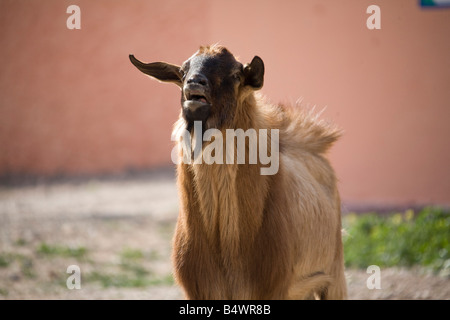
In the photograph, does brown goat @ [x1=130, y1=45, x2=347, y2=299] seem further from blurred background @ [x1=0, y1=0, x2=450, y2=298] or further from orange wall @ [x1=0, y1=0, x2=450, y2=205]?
orange wall @ [x1=0, y1=0, x2=450, y2=205]

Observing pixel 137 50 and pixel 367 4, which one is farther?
pixel 137 50

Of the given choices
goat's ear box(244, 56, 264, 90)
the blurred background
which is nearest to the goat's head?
goat's ear box(244, 56, 264, 90)

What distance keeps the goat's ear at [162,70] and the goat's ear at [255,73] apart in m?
0.53

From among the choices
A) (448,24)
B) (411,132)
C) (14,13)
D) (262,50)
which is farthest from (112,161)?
(448,24)

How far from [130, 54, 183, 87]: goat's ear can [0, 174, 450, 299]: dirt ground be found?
2.81 m

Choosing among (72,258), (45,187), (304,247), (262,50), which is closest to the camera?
(304,247)

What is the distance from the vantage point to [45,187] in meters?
11.9

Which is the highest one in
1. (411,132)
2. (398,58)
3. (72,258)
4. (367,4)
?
(367,4)

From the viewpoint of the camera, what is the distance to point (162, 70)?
4234 mm

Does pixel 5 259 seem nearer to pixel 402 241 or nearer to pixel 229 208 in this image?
pixel 229 208

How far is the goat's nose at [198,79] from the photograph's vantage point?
147 inches

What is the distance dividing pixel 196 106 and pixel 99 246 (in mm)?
5137

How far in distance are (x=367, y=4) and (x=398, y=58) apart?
2.98 ft
